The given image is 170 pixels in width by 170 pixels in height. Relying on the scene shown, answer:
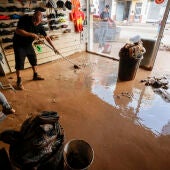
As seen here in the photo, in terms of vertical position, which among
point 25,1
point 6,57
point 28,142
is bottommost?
point 6,57

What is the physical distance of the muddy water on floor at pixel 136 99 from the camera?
2416mm

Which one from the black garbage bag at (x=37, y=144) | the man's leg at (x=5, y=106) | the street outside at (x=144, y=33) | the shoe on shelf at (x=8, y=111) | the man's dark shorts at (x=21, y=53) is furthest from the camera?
the street outside at (x=144, y=33)

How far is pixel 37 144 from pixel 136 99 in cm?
229

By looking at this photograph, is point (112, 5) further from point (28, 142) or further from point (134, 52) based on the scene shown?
point (28, 142)

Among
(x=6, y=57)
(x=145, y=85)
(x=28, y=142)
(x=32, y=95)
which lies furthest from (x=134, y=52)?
(x=6, y=57)

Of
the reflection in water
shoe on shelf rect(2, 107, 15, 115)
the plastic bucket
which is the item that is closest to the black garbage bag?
the plastic bucket

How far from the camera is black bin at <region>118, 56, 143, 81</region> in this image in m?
3.33

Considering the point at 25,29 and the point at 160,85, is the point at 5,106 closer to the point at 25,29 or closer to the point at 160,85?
the point at 25,29

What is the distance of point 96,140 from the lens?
2076 millimetres

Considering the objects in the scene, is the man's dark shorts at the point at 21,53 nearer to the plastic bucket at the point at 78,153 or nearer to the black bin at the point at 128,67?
the black bin at the point at 128,67

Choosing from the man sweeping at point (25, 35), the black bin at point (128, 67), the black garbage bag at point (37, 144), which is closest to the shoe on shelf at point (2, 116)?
the man sweeping at point (25, 35)

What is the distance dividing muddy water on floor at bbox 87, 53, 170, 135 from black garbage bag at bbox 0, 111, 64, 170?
5.07ft

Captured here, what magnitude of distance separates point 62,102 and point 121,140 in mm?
1318

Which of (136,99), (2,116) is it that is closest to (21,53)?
(2,116)
